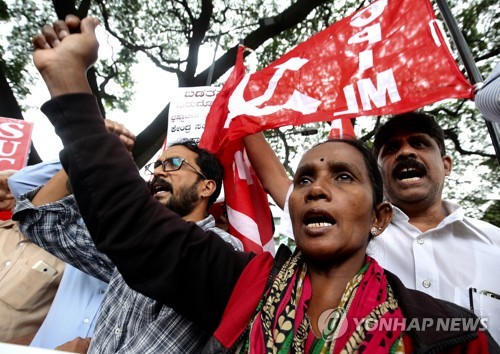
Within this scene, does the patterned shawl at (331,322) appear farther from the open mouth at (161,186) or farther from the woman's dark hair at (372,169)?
the open mouth at (161,186)

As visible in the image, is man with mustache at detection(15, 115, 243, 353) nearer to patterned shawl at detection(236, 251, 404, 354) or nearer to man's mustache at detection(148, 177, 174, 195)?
man's mustache at detection(148, 177, 174, 195)

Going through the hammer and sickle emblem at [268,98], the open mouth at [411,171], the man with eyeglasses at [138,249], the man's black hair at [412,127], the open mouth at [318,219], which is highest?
the hammer and sickle emblem at [268,98]

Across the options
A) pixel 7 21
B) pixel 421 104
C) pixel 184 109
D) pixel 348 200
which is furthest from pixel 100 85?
pixel 348 200

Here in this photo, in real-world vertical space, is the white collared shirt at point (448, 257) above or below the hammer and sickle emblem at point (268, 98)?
below

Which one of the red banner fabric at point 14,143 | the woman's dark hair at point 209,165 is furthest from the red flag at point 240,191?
the red banner fabric at point 14,143

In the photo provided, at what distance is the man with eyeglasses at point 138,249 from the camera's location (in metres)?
1.25

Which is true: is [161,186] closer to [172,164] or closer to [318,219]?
[172,164]

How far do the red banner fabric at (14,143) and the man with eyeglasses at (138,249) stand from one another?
2.64 m

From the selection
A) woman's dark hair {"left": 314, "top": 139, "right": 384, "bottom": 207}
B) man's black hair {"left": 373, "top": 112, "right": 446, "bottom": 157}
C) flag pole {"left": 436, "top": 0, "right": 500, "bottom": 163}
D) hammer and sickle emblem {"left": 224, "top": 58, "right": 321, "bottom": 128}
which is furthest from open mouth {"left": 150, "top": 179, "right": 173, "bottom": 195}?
flag pole {"left": 436, "top": 0, "right": 500, "bottom": 163}

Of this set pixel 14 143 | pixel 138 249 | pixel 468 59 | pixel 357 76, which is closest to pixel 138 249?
pixel 138 249

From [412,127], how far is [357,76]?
1.69ft

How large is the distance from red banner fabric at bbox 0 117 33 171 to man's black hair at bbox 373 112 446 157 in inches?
150

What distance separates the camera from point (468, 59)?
211 centimetres

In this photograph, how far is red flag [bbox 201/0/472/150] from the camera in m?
2.07
